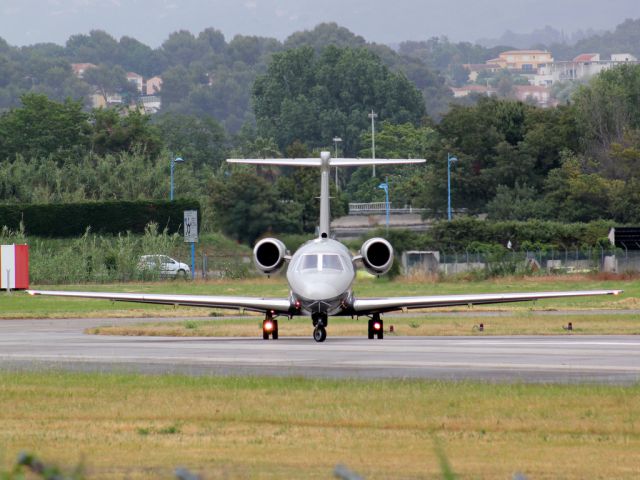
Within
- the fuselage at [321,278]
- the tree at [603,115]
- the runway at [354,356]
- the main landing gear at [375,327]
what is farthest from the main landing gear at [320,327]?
the tree at [603,115]

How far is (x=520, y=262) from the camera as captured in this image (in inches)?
2625

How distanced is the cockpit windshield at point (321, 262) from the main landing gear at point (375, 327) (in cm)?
214

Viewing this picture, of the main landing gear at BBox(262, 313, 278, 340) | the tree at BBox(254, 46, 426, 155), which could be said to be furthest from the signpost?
the tree at BBox(254, 46, 426, 155)

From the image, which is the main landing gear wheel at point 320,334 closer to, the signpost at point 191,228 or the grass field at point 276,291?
the grass field at point 276,291

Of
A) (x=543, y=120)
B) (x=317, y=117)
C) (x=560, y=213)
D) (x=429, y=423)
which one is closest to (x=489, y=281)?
(x=560, y=213)

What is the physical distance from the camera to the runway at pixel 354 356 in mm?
22250

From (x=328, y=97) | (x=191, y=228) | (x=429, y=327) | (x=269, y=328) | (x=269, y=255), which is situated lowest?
(x=429, y=327)

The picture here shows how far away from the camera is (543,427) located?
1577 centimetres

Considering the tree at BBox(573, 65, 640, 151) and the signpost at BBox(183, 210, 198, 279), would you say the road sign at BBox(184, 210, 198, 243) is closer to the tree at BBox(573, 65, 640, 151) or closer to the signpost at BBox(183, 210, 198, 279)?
the signpost at BBox(183, 210, 198, 279)

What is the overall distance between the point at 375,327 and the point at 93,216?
4577cm

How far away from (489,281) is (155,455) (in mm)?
50880

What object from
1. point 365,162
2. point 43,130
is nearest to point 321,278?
point 365,162

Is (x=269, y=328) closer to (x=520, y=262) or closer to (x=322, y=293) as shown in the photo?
(x=322, y=293)

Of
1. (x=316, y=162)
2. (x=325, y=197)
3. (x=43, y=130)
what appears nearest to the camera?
(x=316, y=162)
